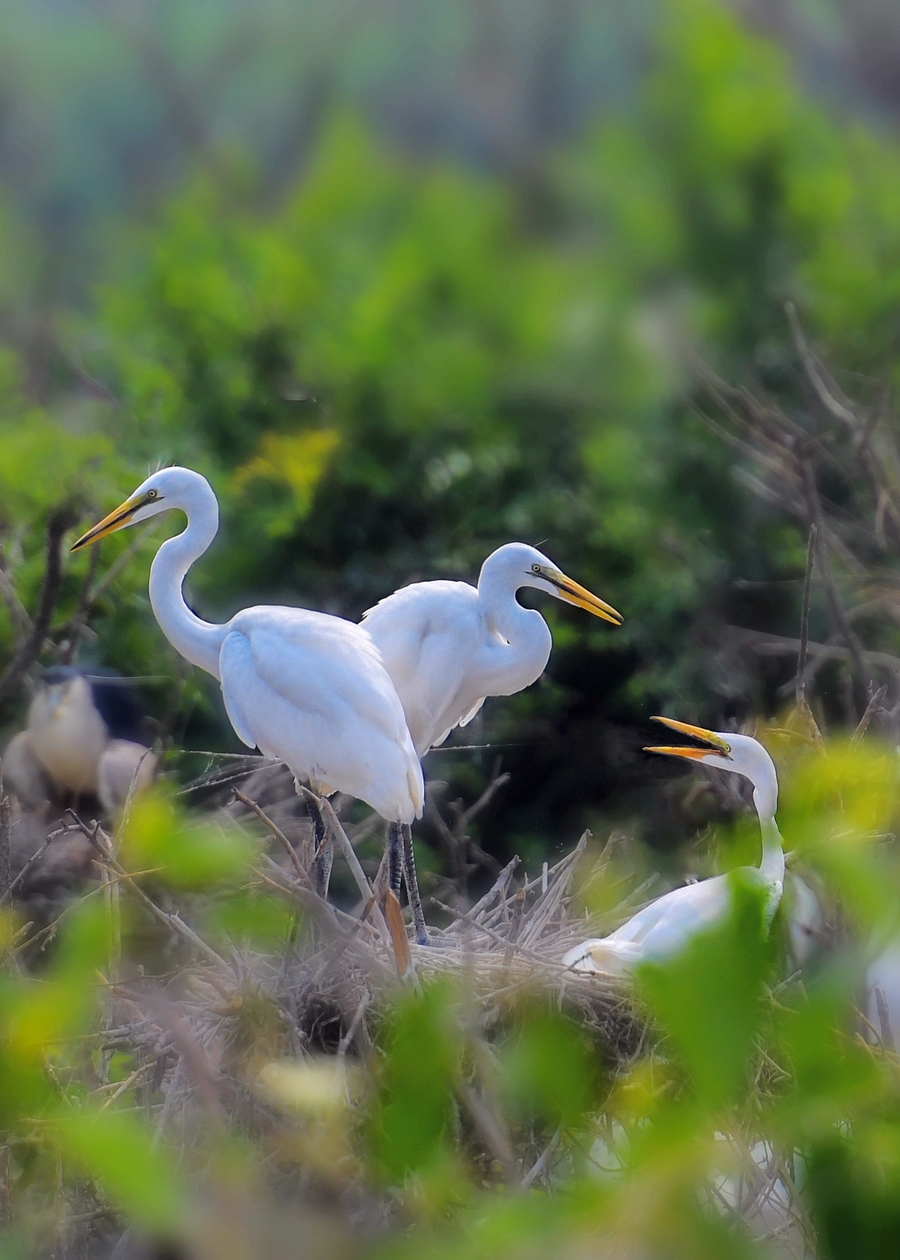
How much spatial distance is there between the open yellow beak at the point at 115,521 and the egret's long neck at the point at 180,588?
65 millimetres

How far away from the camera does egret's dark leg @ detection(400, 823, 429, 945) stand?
85.6 inches

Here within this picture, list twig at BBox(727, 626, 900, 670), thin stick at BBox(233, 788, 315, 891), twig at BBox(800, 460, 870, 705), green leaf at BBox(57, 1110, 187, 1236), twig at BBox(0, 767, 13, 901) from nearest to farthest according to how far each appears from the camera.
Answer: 1. green leaf at BBox(57, 1110, 187, 1236)
2. thin stick at BBox(233, 788, 315, 891)
3. twig at BBox(0, 767, 13, 901)
4. twig at BBox(800, 460, 870, 705)
5. twig at BBox(727, 626, 900, 670)

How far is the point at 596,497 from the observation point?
4.12m

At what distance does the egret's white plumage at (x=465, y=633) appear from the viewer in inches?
93.4

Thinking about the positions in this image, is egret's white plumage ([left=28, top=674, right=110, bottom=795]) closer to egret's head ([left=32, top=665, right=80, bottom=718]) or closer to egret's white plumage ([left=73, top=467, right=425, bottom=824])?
egret's head ([left=32, top=665, right=80, bottom=718])

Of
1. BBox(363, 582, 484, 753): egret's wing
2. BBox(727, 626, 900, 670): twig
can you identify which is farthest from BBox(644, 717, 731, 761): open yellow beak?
BBox(727, 626, 900, 670): twig

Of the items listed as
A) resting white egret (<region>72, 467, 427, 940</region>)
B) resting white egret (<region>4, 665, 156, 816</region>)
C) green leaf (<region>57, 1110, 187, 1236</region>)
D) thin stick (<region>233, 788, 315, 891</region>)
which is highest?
green leaf (<region>57, 1110, 187, 1236</region>)

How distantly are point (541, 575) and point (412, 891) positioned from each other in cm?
52

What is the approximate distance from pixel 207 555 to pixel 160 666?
0.53m

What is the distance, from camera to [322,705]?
1.96 meters

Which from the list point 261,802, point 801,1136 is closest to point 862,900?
point 801,1136

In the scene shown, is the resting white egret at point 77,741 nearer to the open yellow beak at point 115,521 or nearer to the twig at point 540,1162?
the open yellow beak at point 115,521

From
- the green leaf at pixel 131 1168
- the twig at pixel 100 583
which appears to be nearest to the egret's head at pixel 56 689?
the twig at pixel 100 583

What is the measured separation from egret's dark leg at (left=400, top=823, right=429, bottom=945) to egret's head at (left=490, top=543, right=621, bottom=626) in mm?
424
